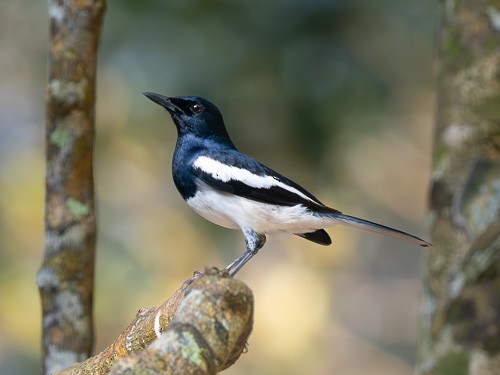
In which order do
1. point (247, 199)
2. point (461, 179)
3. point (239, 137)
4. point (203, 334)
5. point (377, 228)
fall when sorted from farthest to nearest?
point (239, 137)
point (461, 179)
point (247, 199)
point (377, 228)
point (203, 334)

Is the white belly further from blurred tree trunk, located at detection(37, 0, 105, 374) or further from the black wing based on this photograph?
blurred tree trunk, located at detection(37, 0, 105, 374)

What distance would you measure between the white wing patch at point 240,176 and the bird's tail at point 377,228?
0.17 meters

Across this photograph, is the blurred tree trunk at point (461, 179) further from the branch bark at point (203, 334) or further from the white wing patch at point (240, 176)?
the branch bark at point (203, 334)

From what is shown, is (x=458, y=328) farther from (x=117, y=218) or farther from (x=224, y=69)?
(x=117, y=218)

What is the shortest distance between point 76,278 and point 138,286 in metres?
3.97

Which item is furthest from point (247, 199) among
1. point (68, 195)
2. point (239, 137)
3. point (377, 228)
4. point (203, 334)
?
point (239, 137)

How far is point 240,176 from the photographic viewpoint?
166 inches

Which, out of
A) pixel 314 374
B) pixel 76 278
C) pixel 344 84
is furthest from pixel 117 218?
pixel 76 278

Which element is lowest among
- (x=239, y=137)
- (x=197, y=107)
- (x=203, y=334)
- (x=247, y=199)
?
(x=203, y=334)

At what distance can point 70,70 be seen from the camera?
13.6ft

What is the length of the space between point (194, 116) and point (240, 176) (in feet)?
1.83

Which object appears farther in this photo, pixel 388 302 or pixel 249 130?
pixel 388 302

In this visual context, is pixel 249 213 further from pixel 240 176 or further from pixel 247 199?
pixel 240 176

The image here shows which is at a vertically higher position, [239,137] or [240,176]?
[239,137]
